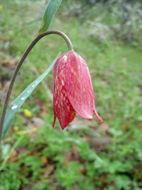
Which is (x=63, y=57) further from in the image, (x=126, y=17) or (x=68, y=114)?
(x=126, y=17)

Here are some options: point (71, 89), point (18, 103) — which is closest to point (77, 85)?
point (71, 89)

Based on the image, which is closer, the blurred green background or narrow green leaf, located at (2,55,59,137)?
narrow green leaf, located at (2,55,59,137)

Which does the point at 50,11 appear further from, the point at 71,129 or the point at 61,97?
the point at 71,129

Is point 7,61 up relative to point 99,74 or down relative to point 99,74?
up

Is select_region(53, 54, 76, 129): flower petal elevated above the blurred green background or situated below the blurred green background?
above

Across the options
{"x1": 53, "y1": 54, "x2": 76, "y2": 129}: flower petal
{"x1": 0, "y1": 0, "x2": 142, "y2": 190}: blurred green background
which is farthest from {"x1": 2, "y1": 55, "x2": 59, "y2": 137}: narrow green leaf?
{"x1": 0, "y1": 0, "x2": 142, "y2": 190}: blurred green background

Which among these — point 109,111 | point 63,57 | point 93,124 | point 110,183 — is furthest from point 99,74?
point 63,57

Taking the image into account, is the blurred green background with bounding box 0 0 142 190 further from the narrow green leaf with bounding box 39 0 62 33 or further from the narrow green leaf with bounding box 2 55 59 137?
the narrow green leaf with bounding box 39 0 62 33

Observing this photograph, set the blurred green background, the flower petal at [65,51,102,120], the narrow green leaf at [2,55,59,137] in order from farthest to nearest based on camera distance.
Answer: the blurred green background
the narrow green leaf at [2,55,59,137]
the flower petal at [65,51,102,120]
